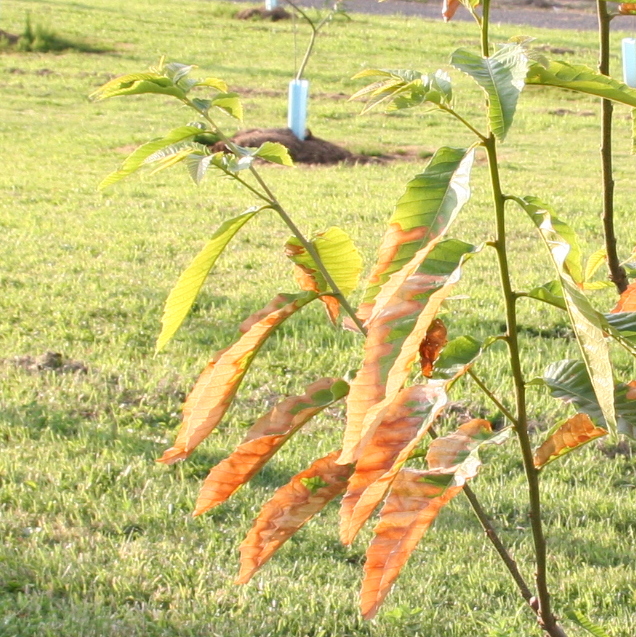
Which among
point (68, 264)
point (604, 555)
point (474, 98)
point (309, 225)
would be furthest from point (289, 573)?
point (474, 98)

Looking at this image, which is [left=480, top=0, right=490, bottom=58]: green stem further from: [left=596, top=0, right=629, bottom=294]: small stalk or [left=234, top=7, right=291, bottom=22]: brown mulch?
[left=234, top=7, right=291, bottom=22]: brown mulch

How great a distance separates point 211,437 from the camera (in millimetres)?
3596

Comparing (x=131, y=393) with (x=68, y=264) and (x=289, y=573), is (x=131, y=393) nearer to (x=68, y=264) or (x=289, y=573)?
(x=289, y=573)

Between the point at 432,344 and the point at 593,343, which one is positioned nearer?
the point at 593,343

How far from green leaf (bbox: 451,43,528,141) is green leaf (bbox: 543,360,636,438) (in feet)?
1.32

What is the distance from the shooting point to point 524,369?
4168 millimetres

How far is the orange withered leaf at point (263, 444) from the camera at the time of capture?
1.17 metres

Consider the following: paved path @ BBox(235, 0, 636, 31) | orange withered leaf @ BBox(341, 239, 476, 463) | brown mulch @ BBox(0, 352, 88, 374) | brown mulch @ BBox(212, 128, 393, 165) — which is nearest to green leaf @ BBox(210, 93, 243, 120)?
orange withered leaf @ BBox(341, 239, 476, 463)

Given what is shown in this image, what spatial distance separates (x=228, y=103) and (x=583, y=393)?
1.89 feet

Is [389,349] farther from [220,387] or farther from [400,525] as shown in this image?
[220,387]

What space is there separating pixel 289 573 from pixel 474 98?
13.2 metres

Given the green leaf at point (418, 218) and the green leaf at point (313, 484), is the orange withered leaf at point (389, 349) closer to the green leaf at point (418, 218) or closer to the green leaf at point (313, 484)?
the green leaf at point (418, 218)

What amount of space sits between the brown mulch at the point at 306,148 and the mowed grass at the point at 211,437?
538mm

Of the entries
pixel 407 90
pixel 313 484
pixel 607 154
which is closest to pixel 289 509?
pixel 313 484
